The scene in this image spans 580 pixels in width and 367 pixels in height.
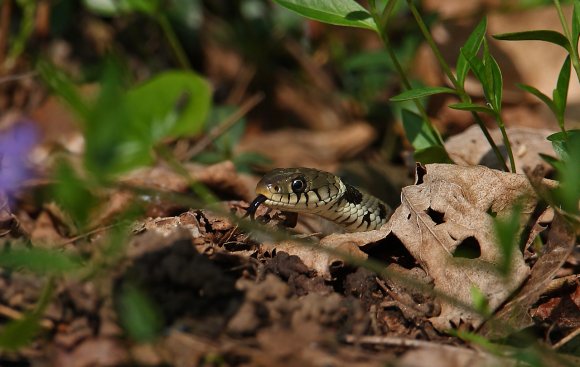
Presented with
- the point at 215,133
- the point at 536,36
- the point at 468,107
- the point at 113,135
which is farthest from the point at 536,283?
the point at 215,133

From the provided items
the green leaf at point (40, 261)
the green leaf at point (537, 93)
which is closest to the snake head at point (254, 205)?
the green leaf at point (537, 93)

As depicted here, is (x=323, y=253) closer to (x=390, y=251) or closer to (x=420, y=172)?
(x=390, y=251)

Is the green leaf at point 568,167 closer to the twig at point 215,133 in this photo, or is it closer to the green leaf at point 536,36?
the green leaf at point 536,36

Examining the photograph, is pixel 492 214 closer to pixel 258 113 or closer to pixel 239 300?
pixel 239 300

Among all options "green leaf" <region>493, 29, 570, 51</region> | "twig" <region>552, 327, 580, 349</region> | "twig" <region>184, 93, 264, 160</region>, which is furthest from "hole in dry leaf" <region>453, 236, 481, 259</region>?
"twig" <region>184, 93, 264, 160</region>

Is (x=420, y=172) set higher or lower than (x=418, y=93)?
lower

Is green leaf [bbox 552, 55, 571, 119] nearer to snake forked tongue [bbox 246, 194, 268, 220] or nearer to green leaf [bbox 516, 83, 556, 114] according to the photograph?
green leaf [bbox 516, 83, 556, 114]
